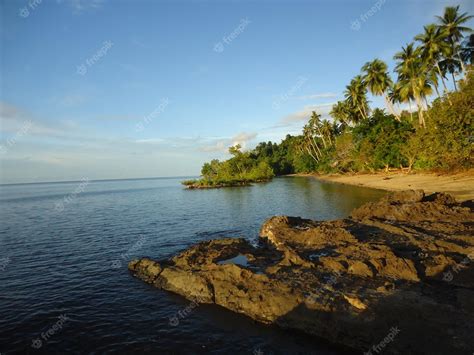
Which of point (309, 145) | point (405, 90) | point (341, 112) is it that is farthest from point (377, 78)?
point (309, 145)

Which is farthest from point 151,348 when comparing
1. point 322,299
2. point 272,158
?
point 272,158

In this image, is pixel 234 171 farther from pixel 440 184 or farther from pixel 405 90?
pixel 440 184

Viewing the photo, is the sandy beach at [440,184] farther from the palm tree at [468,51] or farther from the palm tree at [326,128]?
the palm tree at [326,128]

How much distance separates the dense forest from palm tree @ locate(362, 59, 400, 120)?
0.74 feet

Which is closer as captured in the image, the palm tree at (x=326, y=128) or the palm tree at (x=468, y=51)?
the palm tree at (x=468, y=51)

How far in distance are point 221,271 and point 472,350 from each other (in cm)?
1032

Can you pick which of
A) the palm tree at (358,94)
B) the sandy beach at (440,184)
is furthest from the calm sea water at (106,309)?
the palm tree at (358,94)

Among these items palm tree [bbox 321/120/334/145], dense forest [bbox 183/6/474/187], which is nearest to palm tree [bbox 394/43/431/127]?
dense forest [bbox 183/6/474/187]

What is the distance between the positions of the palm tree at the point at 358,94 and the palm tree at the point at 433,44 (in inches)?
1007

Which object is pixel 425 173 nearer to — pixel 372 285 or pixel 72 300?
pixel 372 285

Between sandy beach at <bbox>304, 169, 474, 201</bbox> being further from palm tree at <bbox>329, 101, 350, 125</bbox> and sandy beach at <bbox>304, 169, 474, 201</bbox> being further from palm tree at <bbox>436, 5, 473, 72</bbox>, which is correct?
palm tree at <bbox>329, 101, 350, 125</bbox>

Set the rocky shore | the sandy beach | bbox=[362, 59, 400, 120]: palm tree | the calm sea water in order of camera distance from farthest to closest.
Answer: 1. bbox=[362, 59, 400, 120]: palm tree
2. the sandy beach
3. the calm sea water
4. the rocky shore

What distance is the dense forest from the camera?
41250 mm

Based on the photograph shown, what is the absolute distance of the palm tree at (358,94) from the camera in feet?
275
